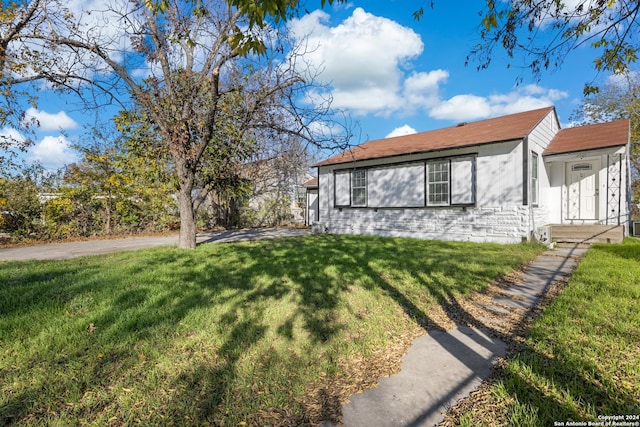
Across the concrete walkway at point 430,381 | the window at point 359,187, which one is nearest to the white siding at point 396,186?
the window at point 359,187

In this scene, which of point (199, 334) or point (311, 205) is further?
point (311, 205)

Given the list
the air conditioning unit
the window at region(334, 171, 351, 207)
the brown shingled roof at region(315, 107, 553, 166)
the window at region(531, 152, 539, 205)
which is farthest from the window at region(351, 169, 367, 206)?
the air conditioning unit

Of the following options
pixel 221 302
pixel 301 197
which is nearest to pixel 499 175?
pixel 221 302

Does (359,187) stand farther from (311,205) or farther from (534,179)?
(311,205)

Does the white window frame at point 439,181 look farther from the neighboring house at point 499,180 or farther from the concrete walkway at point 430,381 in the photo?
the concrete walkway at point 430,381

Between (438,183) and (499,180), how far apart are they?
6.24 feet

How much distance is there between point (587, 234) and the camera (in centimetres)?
963

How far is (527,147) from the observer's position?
9273 mm

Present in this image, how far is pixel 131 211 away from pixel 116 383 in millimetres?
13186

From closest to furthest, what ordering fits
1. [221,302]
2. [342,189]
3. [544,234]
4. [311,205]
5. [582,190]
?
[221,302]
[544,234]
[582,190]
[342,189]
[311,205]

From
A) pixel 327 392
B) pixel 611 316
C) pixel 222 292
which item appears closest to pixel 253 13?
pixel 327 392

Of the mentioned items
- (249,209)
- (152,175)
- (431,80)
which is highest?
(431,80)

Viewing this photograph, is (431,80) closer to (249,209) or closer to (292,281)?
(292,281)

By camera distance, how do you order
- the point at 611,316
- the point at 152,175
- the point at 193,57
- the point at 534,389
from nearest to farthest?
the point at 534,389 → the point at 611,316 → the point at 193,57 → the point at 152,175
